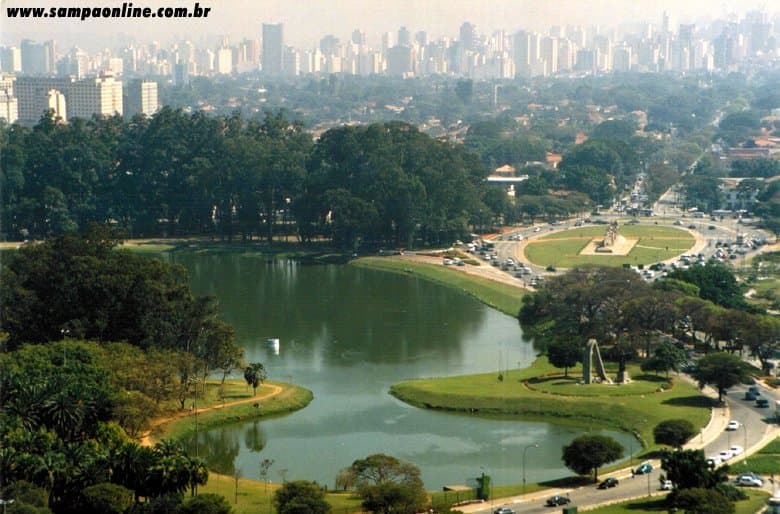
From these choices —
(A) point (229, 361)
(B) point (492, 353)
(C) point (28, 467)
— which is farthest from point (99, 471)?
Answer: (B) point (492, 353)

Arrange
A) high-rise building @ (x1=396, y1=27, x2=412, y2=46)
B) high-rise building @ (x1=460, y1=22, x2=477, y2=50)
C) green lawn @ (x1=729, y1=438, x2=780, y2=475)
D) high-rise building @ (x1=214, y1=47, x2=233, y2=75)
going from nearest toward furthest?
green lawn @ (x1=729, y1=438, x2=780, y2=475)
high-rise building @ (x1=460, y1=22, x2=477, y2=50)
high-rise building @ (x1=396, y1=27, x2=412, y2=46)
high-rise building @ (x1=214, y1=47, x2=233, y2=75)

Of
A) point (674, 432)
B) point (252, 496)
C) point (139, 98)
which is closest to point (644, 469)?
point (674, 432)

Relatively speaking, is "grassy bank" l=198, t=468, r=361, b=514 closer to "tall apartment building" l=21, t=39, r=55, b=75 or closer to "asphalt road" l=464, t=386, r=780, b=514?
"asphalt road" l=464, t=386, r=780, b=514

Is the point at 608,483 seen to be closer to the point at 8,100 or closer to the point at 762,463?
the point at 762,463

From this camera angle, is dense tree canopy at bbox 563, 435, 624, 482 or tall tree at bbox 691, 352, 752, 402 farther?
tall tree at bbox 691, 352, 752, 402

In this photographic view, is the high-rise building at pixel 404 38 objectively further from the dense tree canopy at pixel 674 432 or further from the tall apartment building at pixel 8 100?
the dense tree canopy at pixel 674 432

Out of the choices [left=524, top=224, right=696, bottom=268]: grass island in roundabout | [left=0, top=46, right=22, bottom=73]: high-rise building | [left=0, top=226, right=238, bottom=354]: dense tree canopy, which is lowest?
[left=524, top=224, right=696, bottom=268]: grass island in roundabout

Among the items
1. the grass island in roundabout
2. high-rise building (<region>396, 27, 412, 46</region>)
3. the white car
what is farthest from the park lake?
high-rise building (<region>396, 27, 412, 46</region>)
